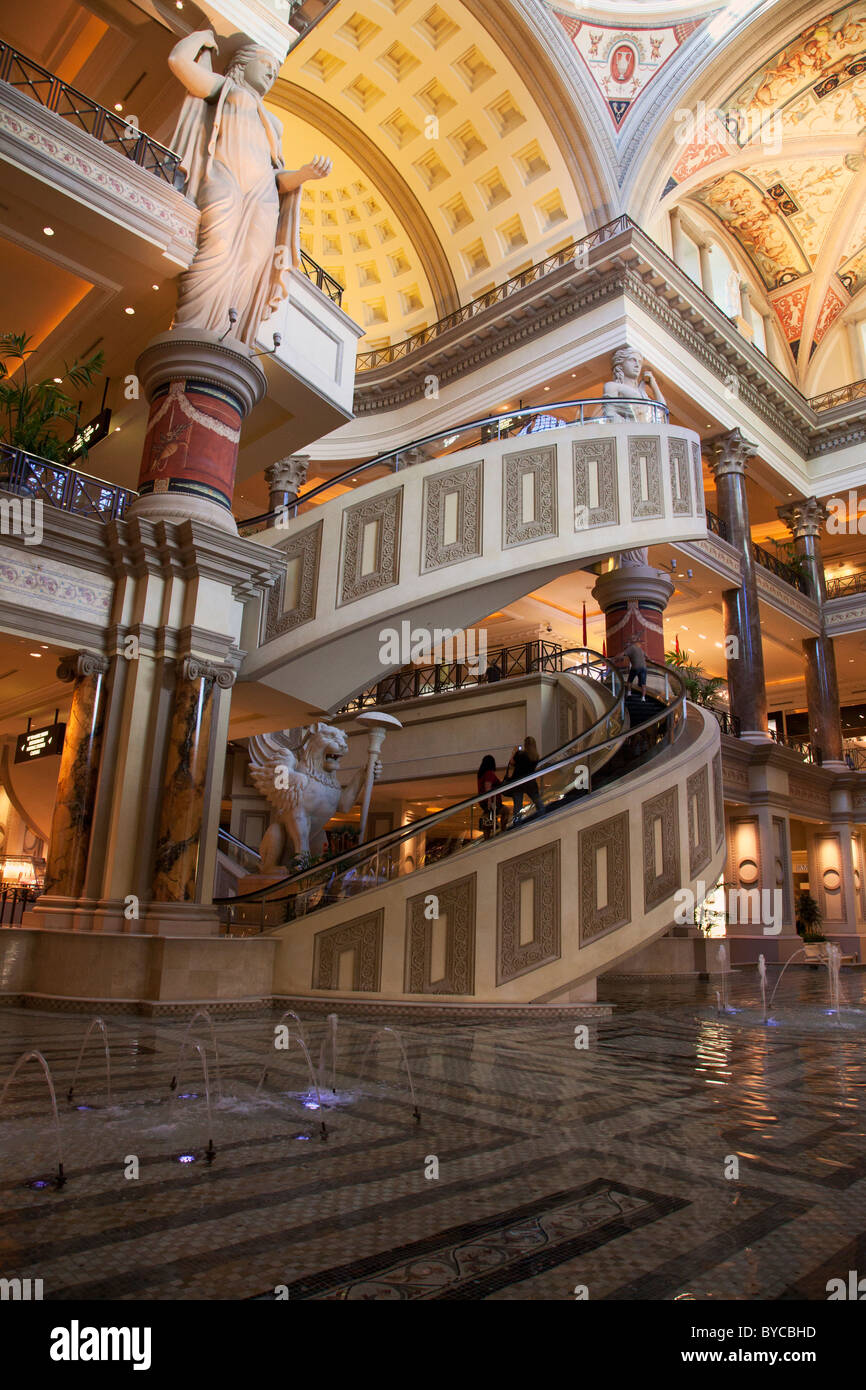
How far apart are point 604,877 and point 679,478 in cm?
480

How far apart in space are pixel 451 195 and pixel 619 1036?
20817 millimetres

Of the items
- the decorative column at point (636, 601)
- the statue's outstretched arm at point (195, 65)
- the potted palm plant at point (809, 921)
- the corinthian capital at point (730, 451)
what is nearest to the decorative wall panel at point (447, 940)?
the statue's outstretched arm at point (195, 65)

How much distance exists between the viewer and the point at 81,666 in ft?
25.7

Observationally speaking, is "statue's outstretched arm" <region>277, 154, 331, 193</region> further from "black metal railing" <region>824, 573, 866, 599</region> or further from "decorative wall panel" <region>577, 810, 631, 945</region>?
"black metal railing" <region>824, 573, 866, 599</region>

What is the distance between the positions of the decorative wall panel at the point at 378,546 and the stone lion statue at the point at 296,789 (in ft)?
12.4

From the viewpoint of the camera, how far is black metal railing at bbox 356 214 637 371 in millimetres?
17344

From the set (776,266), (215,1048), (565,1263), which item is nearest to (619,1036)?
(215,1048)

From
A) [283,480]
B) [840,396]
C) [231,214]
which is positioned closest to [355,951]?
[231,214]

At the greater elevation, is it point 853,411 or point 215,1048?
point 853,411

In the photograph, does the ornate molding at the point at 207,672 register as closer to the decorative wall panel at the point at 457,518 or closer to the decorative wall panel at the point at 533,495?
the decorative wall panel at the point at 457,518

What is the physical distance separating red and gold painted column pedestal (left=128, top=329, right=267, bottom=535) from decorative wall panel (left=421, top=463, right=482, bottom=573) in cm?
208

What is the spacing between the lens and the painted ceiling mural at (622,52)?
59.9 feet

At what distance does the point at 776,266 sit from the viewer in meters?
23.8

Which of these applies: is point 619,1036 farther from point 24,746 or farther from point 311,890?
point 24,746
